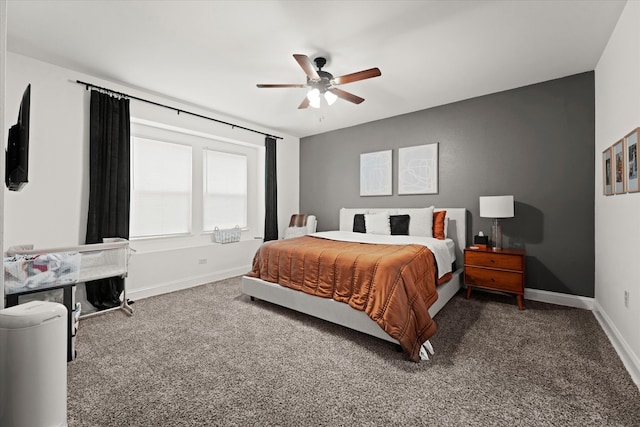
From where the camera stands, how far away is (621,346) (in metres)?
2.11

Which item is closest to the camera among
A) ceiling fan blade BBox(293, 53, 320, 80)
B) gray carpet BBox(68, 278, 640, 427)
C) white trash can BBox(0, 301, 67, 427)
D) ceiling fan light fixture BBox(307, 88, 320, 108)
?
white trash can BBox(0, 301, 67, 427)

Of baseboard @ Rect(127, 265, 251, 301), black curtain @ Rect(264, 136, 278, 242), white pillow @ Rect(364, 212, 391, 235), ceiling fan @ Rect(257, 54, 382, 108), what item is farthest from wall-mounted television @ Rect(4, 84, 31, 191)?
white pillow @ Rect(364, 212, 391, 235)

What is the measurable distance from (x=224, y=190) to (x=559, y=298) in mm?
4923

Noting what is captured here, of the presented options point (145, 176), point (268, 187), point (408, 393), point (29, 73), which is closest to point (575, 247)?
point (408, 393)

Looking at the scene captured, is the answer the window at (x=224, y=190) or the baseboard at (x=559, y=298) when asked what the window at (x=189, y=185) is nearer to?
the window at (x=224, y=190)

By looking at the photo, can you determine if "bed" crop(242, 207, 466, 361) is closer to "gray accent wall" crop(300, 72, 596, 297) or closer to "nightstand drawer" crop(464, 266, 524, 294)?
"nightstand drawer" crop(464, 266, 524, 294)

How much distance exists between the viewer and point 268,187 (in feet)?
17.1

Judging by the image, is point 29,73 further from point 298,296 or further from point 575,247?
point 575,247

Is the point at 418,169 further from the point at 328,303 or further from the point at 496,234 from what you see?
the point at 328,303

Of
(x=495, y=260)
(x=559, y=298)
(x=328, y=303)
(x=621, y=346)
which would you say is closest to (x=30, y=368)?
(x=328, y=303)

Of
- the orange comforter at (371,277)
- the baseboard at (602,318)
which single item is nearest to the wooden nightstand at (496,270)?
the baseboard at (602,318)

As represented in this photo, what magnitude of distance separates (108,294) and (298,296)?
224cm

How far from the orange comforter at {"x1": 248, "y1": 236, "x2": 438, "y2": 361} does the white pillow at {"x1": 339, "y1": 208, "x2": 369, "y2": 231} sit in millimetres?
1580

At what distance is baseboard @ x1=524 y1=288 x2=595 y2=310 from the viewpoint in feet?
10.1
